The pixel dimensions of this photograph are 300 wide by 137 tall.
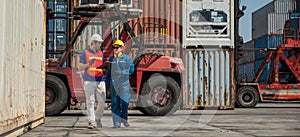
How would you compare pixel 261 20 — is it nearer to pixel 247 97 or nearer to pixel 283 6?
pixel 283 6

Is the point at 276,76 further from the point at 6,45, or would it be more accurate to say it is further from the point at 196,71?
the point at 6,45

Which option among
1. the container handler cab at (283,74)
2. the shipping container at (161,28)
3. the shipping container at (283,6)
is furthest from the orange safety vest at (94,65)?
the shipping container at (283,6)

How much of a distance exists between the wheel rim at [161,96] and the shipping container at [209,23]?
407 centimetres

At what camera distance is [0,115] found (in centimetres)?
598

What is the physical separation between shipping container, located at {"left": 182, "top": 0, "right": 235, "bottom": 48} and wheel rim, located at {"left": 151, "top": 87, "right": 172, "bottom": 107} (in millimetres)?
4065

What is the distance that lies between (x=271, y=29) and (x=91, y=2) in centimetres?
3585

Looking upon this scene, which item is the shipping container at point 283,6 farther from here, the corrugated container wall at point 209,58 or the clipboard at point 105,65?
the clipboard at point 105,65

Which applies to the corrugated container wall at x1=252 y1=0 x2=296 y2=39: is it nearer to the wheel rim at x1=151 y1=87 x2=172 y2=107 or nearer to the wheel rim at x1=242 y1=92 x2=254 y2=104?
the wheel rim at x1=242 y1=92 x2=254 y2=104

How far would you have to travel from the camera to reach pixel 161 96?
13922 mm

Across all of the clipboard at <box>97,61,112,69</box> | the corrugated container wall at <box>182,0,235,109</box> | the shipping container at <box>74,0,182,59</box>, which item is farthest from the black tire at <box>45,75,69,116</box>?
the corrugated container wall at <box>182,0,235,109</box>

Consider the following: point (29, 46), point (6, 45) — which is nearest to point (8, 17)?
point (6, 45)

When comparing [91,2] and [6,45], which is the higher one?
[91,2]

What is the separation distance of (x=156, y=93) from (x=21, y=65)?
6555 millimetres

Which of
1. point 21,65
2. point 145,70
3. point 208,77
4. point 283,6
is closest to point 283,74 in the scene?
point 208,77
